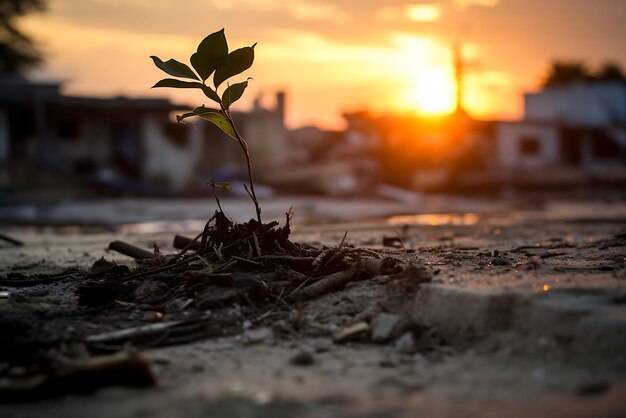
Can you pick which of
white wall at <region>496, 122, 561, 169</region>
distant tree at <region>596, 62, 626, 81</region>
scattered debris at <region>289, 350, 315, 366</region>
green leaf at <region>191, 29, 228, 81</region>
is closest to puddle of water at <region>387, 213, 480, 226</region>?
green leaf at <region>191, 29, 228, 81</region>

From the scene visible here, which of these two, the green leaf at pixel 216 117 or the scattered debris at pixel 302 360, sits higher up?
the green leaf at pixel 216 117

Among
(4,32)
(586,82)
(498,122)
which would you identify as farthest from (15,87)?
(586,82)

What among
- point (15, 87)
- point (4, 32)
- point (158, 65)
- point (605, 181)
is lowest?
point (605, 181)

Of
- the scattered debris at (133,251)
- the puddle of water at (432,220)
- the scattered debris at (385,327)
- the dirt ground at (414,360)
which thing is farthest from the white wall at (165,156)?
the scattered debris at (385,327)

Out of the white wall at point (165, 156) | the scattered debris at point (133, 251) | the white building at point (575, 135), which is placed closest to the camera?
the scattered debris at point (133, 251)

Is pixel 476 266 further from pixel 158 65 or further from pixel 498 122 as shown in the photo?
pixel 498 122

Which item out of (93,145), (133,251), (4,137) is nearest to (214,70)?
(133,251)

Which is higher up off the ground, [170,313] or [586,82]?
[586,82]

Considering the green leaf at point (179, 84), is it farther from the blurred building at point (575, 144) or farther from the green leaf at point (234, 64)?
the blurred building at point (575, 144)
